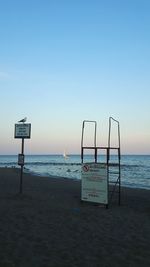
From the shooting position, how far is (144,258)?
8.22 m

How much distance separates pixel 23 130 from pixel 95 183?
12.6ft

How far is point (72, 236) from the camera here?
33.0 ft

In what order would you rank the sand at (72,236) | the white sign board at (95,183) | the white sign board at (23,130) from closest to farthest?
the sand at (72,236), the white sign board at (95,183), the white sign board at (23,130)

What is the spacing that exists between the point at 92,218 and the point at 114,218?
0.72 m

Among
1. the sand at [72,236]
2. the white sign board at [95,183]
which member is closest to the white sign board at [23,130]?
the white sign board at [95,183]

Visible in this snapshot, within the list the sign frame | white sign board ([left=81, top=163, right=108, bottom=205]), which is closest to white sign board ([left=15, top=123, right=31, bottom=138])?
the sign frame

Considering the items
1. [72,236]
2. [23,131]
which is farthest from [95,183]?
[72,236]

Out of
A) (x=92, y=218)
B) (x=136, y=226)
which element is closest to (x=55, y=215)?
(x=92, y=218)

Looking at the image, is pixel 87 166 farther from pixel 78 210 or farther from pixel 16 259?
pixel 16 259

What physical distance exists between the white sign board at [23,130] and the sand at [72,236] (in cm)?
311

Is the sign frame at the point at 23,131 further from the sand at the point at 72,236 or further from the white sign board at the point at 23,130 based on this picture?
the sand at the point at 72,236

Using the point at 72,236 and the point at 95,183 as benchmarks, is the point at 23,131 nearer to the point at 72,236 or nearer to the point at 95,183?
the point at 95,183

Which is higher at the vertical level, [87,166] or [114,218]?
[87,166]

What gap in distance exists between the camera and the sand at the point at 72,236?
7.97 metres
